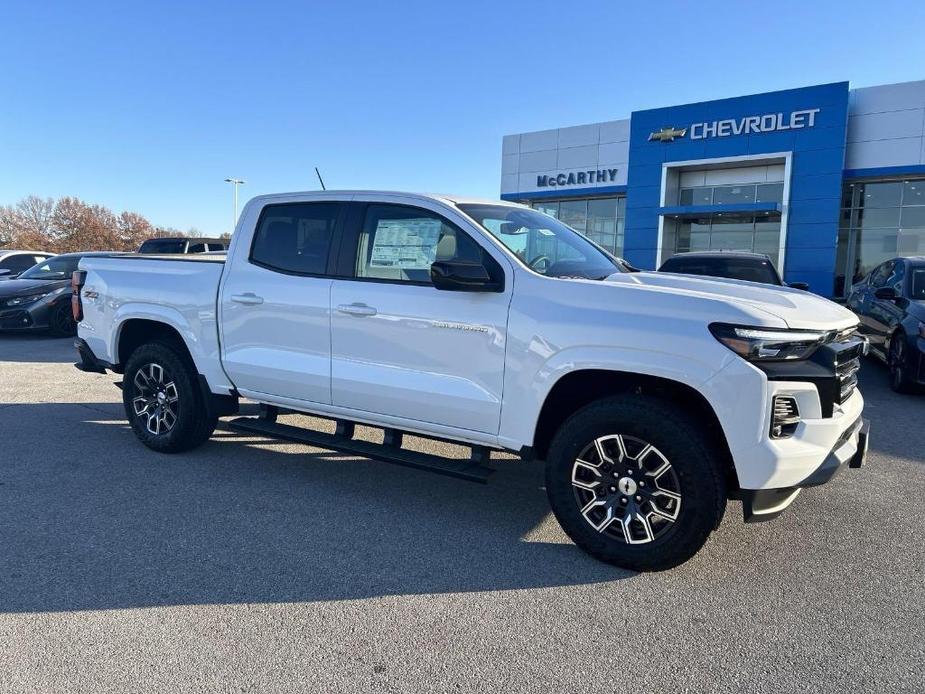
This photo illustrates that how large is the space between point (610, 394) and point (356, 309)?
168cm

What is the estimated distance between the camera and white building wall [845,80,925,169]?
66.5 ft

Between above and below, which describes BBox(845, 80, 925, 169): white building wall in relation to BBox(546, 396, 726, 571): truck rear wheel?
above

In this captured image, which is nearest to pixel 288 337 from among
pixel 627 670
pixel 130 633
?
pixel 130 633

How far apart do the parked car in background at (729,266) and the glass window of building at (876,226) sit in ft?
47.0

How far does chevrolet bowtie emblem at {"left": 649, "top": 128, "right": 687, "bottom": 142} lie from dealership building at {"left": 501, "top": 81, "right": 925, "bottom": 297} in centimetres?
4

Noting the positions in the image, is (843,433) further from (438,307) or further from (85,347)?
(85,347)

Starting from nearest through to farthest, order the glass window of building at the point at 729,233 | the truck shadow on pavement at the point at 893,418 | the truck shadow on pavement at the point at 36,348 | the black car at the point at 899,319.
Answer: the truck shadow on pavement at the point at 893,418, the black car at the point at 899,319, the truck shadow on pavement at the point at 36,348, the glass window of building at the point at 729,233

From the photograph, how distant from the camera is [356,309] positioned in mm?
4320

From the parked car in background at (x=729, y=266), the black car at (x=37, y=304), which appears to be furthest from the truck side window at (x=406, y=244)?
the black car at (x=37, y=304)

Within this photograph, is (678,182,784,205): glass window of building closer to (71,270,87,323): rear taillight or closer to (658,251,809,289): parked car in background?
(658,251,809,289): parked car in background

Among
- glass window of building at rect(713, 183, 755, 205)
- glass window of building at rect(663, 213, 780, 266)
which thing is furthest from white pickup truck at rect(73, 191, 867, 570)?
glass window of building at rect(713, 183, 755, 205)

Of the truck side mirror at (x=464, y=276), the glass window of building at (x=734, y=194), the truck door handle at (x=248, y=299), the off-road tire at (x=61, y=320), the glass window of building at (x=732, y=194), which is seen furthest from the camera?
the glass window of building at (x=734, y=194)

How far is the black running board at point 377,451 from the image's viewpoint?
397 centimetres

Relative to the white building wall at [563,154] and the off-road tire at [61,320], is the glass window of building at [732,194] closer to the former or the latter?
the white building wall at [563,154]
